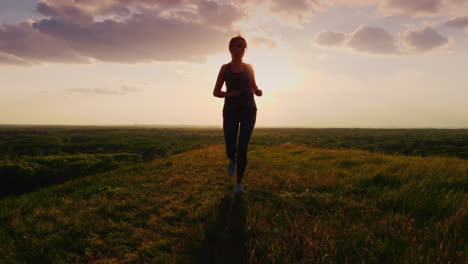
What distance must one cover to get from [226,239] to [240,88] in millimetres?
2561

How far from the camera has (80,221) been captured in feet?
10.0

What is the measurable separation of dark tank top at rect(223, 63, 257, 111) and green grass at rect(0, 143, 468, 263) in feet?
5.35

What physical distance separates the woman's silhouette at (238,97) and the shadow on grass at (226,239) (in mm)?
1101

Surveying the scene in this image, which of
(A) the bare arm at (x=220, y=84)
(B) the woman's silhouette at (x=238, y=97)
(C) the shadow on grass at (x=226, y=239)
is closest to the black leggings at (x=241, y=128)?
(B) the woman's silhouette at (x=238, y=97)

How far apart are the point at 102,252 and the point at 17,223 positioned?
1.67 m

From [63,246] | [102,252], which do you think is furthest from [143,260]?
[63,246]

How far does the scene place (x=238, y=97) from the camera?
403 centimetres

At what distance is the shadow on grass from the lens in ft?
6.78

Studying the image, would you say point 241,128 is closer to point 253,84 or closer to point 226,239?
point 253,84

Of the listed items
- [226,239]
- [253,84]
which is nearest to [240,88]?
[253,84]

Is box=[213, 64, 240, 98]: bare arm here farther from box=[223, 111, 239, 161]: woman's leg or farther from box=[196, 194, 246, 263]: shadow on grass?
box=[196, 194, 246, 263]: shadow on grass

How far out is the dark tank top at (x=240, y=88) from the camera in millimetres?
4023

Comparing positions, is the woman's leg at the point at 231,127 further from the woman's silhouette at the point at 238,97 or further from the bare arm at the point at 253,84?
the bare arm at the point at 253,84

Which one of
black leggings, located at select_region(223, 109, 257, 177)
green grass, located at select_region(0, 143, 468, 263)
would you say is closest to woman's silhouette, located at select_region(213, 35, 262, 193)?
black leggings, located at select_region(223, 109, 257, 177)
